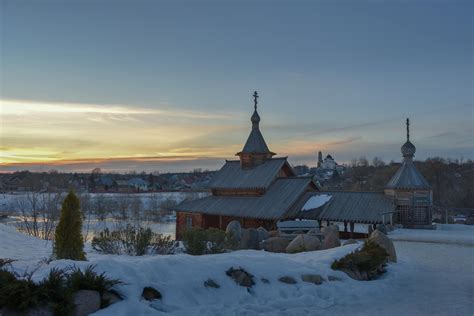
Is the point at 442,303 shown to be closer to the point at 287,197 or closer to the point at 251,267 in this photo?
the point at 251,267

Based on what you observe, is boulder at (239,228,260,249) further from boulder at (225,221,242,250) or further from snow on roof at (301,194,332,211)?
snow on roof at (301,194,332,211)

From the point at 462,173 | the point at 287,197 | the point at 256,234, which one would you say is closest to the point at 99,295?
the point at 256,234

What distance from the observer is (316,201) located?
22.9 m

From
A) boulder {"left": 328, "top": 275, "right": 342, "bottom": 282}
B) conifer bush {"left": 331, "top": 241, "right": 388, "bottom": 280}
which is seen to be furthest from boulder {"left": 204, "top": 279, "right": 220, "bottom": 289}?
conifer bush {"left": 331, "top": 241, "right": 388, "bottom": 280}

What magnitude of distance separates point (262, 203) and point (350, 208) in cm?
477

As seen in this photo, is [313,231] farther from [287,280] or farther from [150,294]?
[150,294]

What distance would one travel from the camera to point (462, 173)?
6494 centimetres

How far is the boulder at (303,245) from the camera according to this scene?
13605 mm

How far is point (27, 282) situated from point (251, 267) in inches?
172

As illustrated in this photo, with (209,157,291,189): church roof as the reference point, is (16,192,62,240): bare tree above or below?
below

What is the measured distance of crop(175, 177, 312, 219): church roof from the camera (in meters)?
22.6

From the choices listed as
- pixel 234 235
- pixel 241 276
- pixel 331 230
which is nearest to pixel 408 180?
pixel 331 230

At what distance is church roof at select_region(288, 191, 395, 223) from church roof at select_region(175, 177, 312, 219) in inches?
24.6

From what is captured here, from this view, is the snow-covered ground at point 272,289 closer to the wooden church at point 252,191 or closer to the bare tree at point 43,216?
the wooden church at point 252,191
